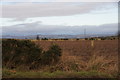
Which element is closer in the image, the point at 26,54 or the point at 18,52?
the point at 26,54

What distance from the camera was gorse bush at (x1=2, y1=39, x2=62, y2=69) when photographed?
1242 cm

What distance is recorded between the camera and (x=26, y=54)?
12633 millimetres

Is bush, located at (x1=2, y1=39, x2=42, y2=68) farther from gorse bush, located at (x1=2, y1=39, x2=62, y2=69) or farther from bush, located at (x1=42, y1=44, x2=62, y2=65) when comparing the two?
bush, located at (x1=42, y1=44, x2=62, y2=65)

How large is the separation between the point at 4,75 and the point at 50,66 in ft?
8.76

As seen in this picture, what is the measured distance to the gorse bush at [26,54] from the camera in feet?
40.8

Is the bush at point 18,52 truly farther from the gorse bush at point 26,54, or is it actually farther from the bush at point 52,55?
the bush at point 52,55

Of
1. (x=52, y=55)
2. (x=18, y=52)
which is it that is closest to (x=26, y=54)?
(x=18, y=52)

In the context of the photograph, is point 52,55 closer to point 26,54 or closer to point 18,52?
point 26,54

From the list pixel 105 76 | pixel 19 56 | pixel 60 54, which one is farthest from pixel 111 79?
pixel 19 56

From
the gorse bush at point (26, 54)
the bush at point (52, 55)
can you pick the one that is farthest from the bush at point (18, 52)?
the bush at point (52, 55)

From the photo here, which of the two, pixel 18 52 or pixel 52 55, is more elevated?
pixel 18 52

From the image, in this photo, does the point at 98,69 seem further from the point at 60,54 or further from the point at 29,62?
the point at 29,62

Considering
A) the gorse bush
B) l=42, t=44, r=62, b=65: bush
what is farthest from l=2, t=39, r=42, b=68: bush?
l=42, t=44, r=62, b=65: bush

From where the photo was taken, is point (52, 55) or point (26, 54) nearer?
point (26, 54)
